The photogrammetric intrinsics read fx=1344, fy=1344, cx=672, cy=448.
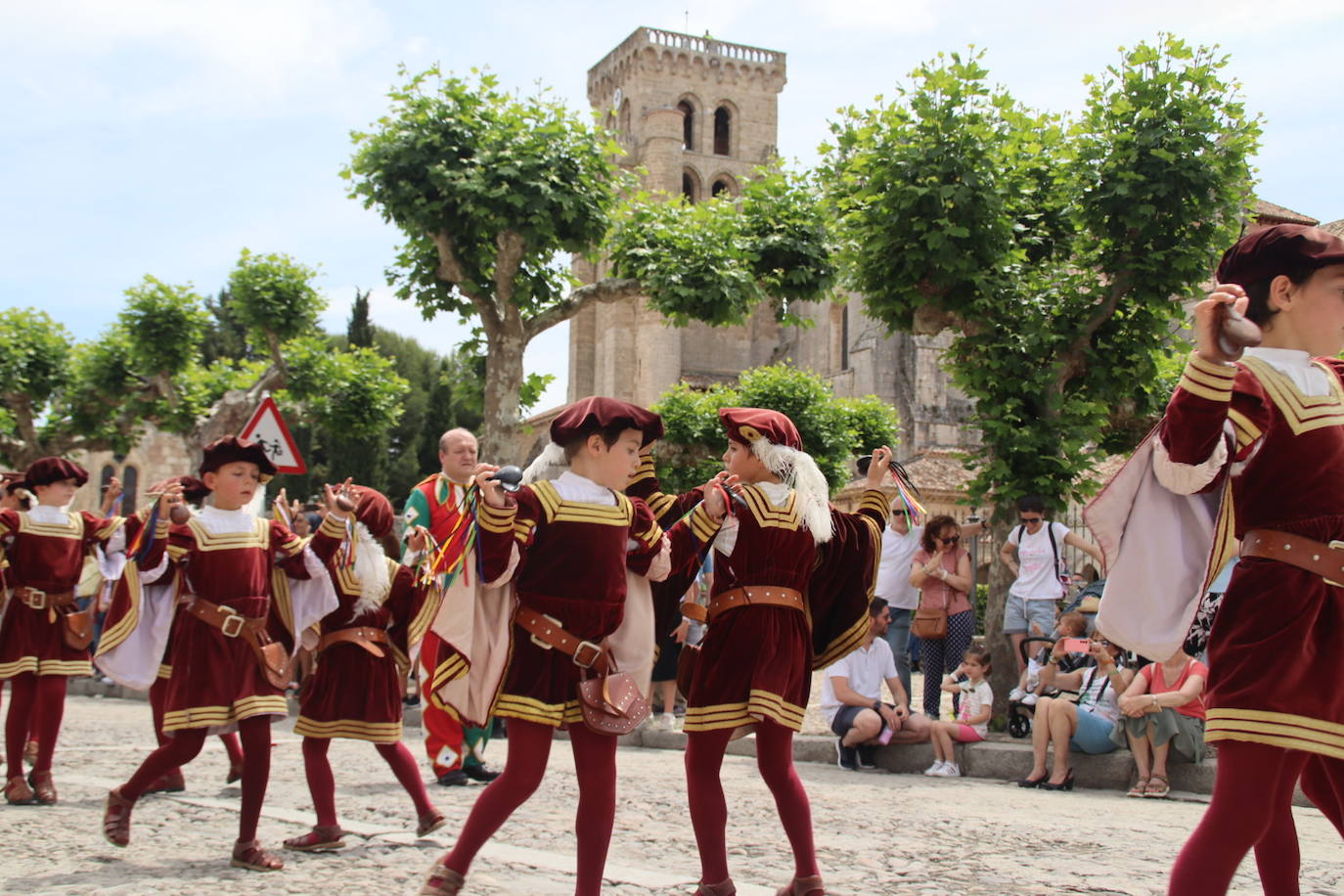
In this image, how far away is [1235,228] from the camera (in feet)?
38.7

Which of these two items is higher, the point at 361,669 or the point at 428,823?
the point at 361,669

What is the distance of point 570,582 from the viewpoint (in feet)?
15.4

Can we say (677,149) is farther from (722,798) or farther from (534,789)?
(534,789)

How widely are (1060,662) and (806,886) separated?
526 centimetres

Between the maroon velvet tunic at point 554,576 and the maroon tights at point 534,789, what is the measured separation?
83mm

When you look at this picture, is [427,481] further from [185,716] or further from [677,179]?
[677,179]

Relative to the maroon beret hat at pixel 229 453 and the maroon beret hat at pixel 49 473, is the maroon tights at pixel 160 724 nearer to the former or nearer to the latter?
the maroon beret hat at pixel 49 473

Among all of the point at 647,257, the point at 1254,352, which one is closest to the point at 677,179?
the point at 647,257

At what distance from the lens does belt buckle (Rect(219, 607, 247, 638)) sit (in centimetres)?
601

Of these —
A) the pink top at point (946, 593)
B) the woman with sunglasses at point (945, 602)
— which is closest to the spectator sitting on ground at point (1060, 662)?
the woman with sunglasses at point (945, 602)

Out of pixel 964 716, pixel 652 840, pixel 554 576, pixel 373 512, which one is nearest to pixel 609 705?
pixel 554 576

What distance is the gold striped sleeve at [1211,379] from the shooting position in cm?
316

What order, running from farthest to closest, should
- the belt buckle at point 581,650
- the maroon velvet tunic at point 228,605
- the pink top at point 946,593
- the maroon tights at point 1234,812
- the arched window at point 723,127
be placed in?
the arched window at point 723,127
the pink top at point 946,593
the maroon velvet tunic at point 228,605
the belt buckle at point 581,650
the maroon tights at point 1234,812

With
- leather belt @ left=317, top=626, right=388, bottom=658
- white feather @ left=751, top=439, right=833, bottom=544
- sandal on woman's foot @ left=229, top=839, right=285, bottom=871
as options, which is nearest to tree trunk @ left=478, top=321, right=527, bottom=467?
leather belt @ left=317, top=626, right=388, bottom=658
